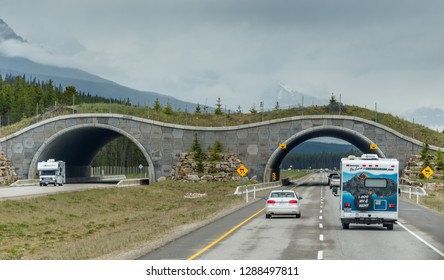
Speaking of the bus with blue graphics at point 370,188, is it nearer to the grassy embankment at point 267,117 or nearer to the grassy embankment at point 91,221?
the grassy embankment at point 91,221

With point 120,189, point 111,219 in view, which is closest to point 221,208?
point 111,219

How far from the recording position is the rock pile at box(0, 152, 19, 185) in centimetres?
8938

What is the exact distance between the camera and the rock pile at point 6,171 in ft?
293

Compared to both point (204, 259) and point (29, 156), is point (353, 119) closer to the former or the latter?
point (29, 156)

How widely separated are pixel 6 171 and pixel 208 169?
27.5 m

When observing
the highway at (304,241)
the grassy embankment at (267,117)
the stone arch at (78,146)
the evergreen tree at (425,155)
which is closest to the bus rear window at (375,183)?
the highway at (304,241)

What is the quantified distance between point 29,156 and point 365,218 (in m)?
69.5

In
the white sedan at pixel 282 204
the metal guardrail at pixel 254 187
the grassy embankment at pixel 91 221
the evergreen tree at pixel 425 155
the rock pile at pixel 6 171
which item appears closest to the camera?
the grassy embankment at pixel 91 221

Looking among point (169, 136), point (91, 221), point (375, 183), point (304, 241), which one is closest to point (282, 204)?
point (375, 183)

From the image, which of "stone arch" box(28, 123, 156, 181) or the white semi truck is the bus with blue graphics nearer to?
the white semi truck

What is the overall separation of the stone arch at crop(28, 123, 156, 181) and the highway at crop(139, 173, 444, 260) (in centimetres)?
5549

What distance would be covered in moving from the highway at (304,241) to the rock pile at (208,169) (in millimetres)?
51103

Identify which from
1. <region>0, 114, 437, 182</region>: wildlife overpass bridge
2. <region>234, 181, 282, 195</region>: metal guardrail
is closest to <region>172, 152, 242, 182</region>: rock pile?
<region>0, 114, 437, 182</region>: wildlife overpass bridge

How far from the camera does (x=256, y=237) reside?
28.1 metres
